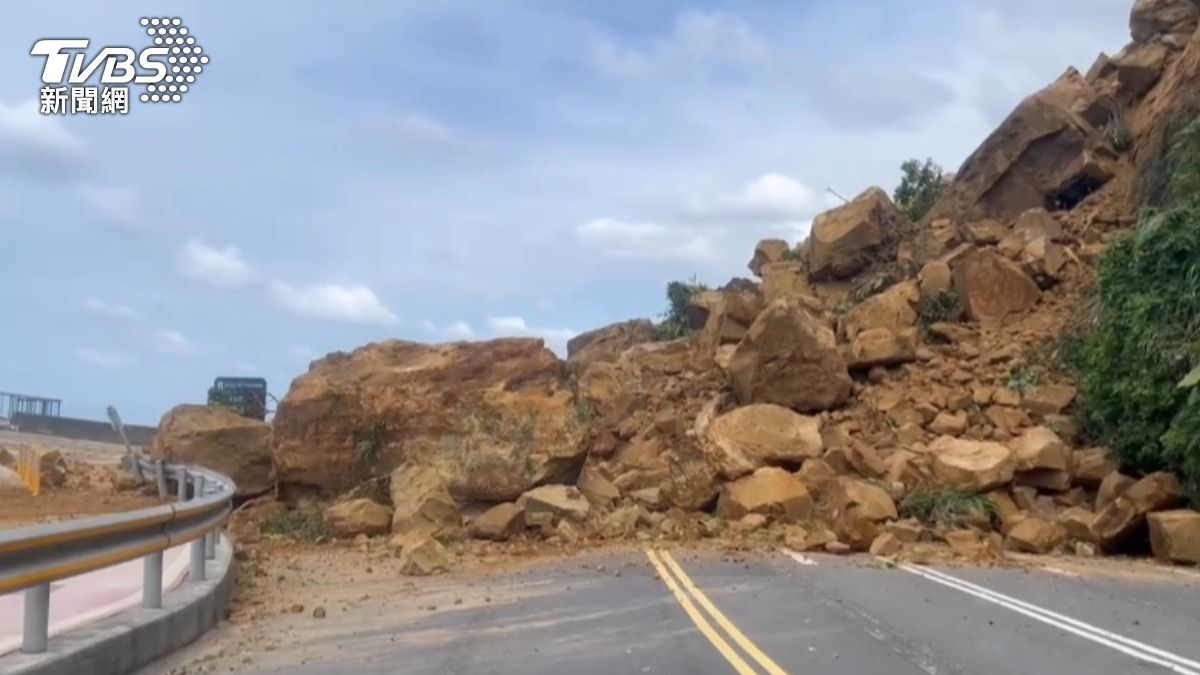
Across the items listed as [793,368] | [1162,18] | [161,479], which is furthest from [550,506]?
[1162,18]

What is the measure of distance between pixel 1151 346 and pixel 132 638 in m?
18.5

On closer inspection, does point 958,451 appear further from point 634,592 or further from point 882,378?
point 634,592

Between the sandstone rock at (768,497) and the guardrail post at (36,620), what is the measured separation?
15756 millimetres

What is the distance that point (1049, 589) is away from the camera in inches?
634

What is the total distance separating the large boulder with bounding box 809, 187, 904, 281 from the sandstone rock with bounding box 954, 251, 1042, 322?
12.8 feet

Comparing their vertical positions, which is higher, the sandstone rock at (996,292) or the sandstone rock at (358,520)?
the sandstone rock at (996,292)

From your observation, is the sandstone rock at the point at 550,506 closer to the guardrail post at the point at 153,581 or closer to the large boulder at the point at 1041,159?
the guardrail post at the point at 153,581

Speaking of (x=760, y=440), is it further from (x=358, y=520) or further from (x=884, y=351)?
(x=358, y=520)

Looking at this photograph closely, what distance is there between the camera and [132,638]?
971 cm

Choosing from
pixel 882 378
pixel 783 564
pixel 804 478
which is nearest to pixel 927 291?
pixel 882 378

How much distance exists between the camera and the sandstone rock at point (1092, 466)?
932 inches

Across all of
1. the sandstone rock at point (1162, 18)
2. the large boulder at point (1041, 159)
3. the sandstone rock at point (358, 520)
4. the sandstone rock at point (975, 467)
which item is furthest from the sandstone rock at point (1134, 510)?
the sandstone rock at point (1162, 18)

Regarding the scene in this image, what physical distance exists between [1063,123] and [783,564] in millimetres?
18780

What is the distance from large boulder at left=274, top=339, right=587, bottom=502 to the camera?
26.0 m
